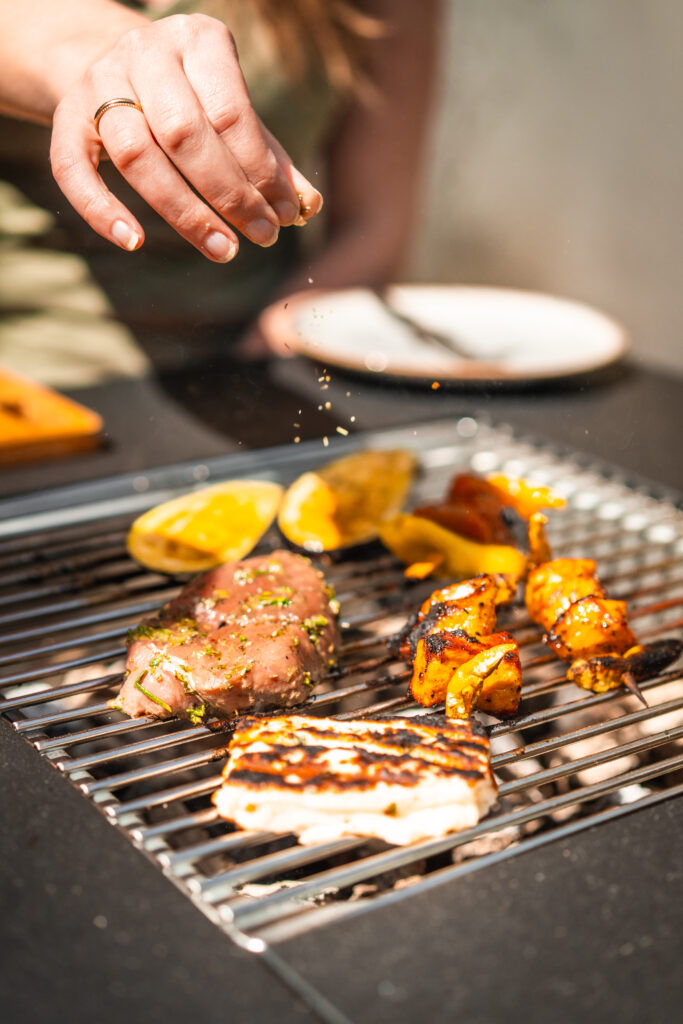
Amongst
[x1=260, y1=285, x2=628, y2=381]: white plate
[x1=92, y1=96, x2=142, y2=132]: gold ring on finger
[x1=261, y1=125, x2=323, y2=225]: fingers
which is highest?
[x1=260, y1=285, x2=628, y2=381]: white plate

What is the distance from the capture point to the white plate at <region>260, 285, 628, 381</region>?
2.22 meters

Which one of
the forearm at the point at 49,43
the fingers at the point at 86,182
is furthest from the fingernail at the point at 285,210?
the forearm at the point at 49,43

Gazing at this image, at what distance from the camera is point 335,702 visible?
1.35 m

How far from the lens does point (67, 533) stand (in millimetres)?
1824

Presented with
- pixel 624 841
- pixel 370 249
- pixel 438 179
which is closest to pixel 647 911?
pixel 624 841

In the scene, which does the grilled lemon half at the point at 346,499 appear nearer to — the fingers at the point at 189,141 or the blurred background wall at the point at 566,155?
the blurred background wall at the point at 566,155

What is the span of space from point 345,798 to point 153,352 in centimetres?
113

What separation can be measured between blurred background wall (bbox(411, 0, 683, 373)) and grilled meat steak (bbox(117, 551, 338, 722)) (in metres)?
0.94

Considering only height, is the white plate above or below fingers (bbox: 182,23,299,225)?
above

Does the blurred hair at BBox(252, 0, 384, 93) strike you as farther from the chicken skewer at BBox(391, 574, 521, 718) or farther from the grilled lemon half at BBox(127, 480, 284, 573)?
the chicken skewer at BBox(391, 574, 521, 718)

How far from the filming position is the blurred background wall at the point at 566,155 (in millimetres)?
1980

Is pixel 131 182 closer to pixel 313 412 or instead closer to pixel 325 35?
pixel 313 412

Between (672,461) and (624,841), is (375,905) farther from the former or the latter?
(672,461)

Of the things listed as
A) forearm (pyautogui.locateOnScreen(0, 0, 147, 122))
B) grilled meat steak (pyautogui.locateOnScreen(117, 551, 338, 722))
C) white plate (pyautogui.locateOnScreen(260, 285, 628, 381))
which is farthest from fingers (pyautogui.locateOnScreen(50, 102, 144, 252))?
white plate (pyautogui.locateOnScreen(260, 285, 628, 381))
